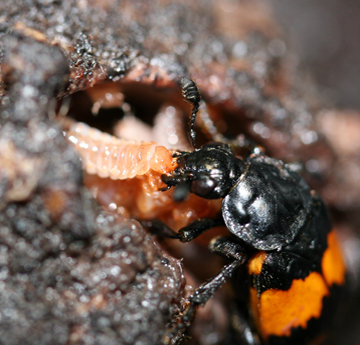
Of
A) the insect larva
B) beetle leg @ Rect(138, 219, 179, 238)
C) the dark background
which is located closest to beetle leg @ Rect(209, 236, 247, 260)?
beetle leg @ Rect(138, 219, 179, 238)

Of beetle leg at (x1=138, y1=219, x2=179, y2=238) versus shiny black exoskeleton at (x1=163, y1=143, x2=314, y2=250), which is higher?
shiny black exoskeleton at (x1=163, y1=143, x2=314, y2=250)

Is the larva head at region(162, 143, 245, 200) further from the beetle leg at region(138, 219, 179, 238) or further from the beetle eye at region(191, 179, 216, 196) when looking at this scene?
the beetle leg at region(138, 219, 179, 238)

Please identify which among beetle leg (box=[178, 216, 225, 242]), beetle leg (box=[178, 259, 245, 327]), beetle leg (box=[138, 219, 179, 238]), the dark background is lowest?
beetle leg (box=[178, 259, 245, 327])

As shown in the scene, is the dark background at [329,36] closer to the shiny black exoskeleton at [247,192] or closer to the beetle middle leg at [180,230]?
the shiny black exoskeleton at [247,192]

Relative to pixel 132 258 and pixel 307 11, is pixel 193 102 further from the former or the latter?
pixel 307 11

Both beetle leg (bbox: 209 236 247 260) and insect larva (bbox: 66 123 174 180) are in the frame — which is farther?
beetle leg (bbox: 209 236 247 260)

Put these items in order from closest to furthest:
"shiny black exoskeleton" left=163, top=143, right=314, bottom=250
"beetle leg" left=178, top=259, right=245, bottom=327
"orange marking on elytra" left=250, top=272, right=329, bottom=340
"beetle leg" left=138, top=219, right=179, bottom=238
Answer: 1. "beetle leg" left=178, top=259, right=245, bottom=327
2. "shiny black exoskeleton" left=163, top=143, right=314, bottom=250
3. "beetle leg" left=138, top=219, right=179, bottom=238
4. "orange marking on elytra" left=250, top=272, right=329, bottom=340

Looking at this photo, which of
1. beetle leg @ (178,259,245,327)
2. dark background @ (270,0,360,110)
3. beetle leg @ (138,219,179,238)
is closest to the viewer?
beetle leg @ (178,259,245,327)

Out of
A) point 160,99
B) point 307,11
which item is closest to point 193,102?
point 160,99
